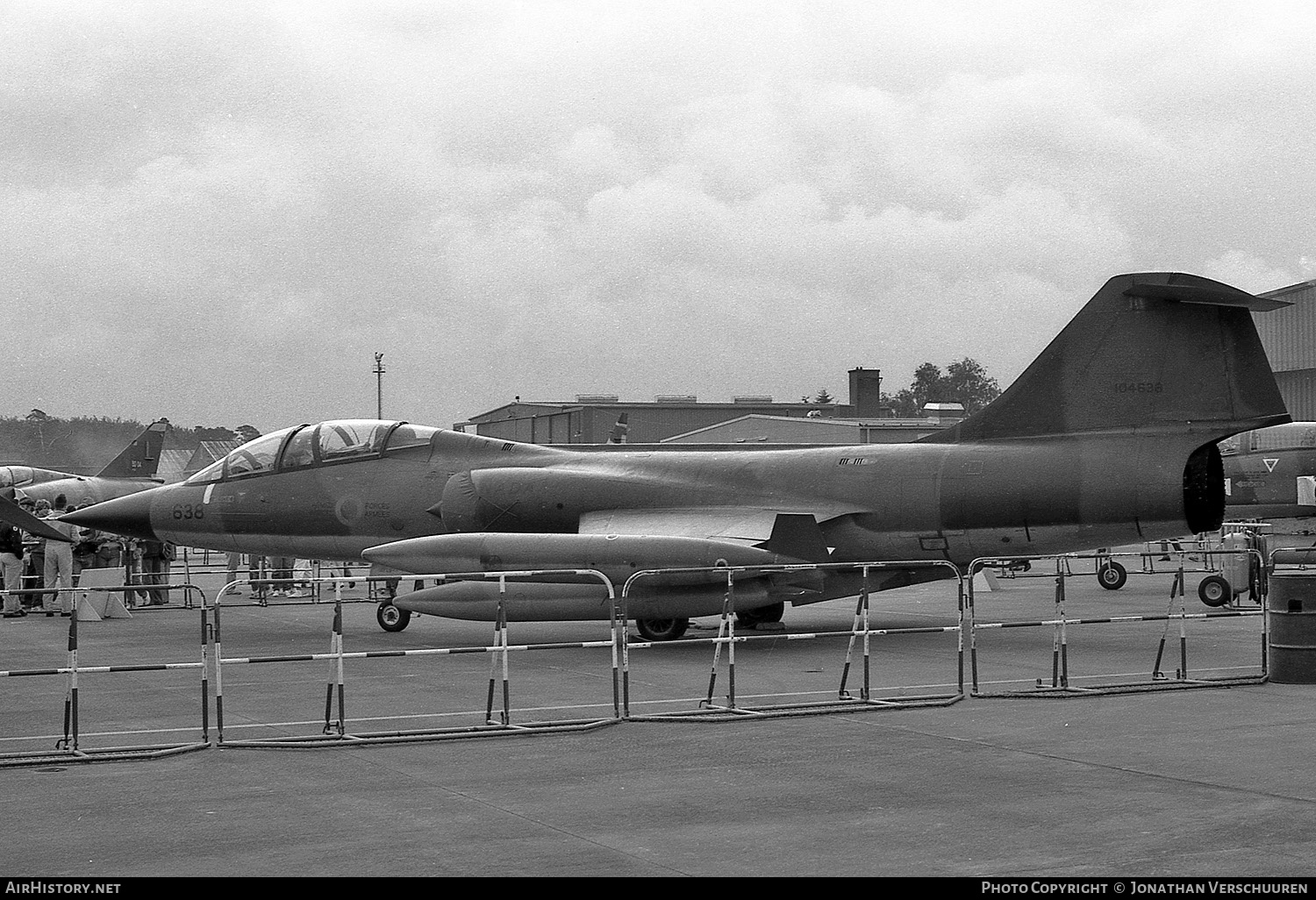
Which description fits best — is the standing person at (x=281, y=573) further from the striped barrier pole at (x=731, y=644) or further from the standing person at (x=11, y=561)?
the striped barrier pole at (x=731, y=644)

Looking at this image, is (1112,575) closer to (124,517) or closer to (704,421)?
(124,517)

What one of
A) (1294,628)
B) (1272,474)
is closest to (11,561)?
(1294,628)

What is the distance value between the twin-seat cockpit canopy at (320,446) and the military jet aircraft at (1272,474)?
1333 centimetres

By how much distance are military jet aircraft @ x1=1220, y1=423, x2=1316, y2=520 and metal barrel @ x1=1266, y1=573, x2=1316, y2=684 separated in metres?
11.7

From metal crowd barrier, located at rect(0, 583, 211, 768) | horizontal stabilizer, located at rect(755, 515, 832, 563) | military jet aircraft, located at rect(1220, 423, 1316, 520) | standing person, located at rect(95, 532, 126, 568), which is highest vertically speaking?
military jet aircraft, located at rect(1220, 423, 1316, 520)

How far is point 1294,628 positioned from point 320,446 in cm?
1252

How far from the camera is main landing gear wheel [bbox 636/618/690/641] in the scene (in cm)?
1592

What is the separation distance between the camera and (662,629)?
16109 millimetres

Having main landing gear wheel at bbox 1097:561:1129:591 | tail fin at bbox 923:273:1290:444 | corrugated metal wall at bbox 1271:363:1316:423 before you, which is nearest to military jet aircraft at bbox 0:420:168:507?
main landing gear wheel at bbox 1097:561:1129:591

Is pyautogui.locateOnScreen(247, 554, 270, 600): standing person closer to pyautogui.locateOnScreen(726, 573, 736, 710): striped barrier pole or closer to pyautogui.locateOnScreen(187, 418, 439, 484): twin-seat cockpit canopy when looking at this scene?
pyautogui.locateOnScreen(187, 418, 439, 484): twin-seat cockpit canopy

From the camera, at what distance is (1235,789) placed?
7199 mm

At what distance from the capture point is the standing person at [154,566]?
24375mm

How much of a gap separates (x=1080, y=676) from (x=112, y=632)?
12.8m

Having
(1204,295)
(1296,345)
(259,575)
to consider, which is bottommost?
(259,575)
